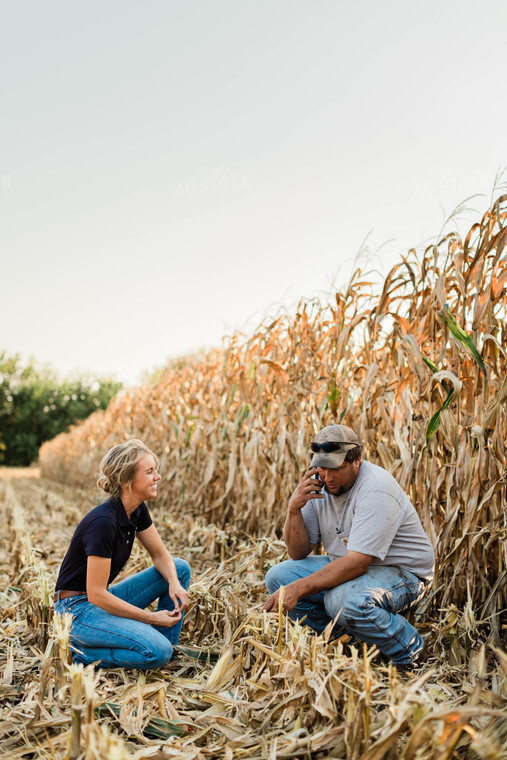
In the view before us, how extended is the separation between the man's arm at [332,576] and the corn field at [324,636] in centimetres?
18

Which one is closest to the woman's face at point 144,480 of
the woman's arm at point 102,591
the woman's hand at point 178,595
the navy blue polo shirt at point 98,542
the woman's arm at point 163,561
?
the navy blue polo shirt at point 98,542

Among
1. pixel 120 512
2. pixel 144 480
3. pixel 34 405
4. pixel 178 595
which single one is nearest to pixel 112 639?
pixel 178 595

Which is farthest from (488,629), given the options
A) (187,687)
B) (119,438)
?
(119,438)

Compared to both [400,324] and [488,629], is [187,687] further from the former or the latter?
[400,324]

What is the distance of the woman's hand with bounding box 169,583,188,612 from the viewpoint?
2939mm

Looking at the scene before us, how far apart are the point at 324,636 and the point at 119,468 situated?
129cm

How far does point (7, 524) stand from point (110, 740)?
7.03 m

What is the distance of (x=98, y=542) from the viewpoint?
267cm

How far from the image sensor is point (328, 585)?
262 centimetres

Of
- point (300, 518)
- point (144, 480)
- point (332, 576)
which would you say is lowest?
point (332, 576)

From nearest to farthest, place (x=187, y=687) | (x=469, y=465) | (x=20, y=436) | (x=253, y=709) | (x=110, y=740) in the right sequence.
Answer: (x=110, y=740) → (x=253, y=709) → (x=187, y=687) → (x=469, y=465) → (x=20, y=436)

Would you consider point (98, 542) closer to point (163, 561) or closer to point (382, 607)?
point (163, 561)

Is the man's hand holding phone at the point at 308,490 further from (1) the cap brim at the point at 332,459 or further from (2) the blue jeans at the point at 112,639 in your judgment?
(2) the blue jeans at the point at 112,639

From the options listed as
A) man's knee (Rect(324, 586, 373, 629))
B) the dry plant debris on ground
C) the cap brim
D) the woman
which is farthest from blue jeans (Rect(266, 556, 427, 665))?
the woman
